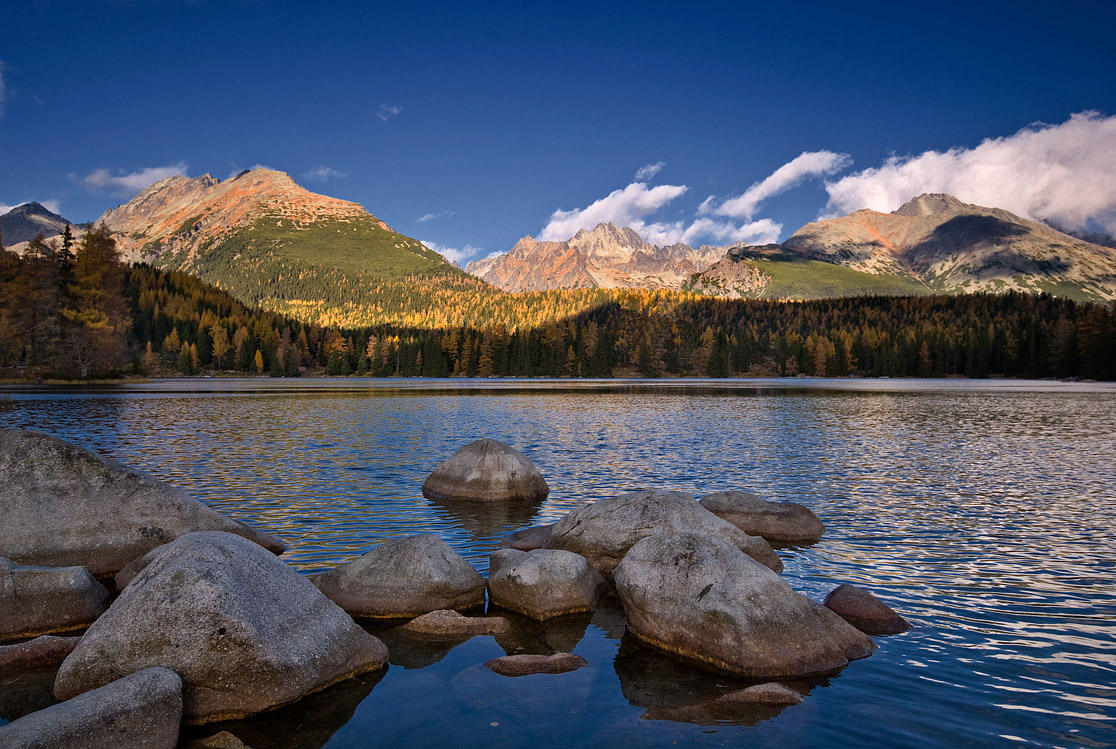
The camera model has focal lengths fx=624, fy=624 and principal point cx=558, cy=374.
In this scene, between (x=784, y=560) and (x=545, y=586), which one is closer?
(x=545, y=586)

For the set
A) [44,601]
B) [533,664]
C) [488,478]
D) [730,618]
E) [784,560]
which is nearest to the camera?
[533,664]

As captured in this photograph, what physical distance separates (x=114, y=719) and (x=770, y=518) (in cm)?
1645

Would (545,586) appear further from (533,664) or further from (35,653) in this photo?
(35,653)

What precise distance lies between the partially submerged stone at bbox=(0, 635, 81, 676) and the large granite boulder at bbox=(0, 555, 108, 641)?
1.40 meters

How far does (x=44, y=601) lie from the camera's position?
11758mm

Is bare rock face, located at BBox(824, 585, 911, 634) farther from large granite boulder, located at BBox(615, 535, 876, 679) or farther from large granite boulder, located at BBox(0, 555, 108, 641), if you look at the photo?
large granite boulder, located at BBox(0, 555, 108, 641)

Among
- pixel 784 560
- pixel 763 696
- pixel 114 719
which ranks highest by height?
pixel 114 719

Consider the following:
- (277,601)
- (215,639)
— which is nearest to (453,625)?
(277,601)

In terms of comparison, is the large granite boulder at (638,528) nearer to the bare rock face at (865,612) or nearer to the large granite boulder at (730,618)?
the bare rock face at (865,612)

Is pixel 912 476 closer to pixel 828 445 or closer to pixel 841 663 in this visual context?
pixel 828 445

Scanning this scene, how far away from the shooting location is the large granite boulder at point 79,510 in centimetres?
1468

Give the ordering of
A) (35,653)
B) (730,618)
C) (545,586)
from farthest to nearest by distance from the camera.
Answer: (545,586), (730,618), (35,653)

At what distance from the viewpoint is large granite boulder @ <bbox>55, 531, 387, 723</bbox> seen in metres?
8.79

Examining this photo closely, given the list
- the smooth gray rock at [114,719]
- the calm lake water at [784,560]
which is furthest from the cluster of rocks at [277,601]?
the calm lake water at [784,560]
